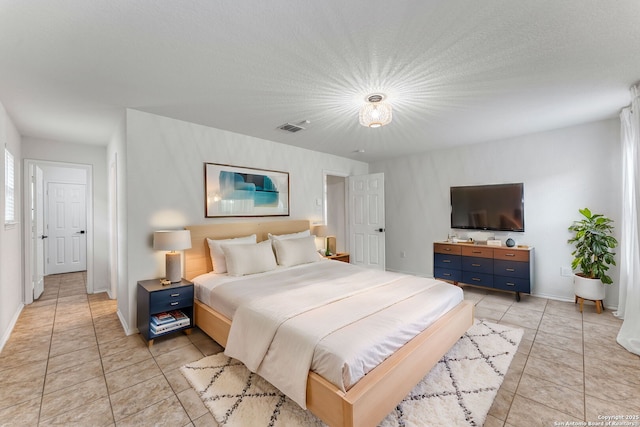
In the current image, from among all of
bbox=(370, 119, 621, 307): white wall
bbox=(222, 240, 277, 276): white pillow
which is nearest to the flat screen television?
bbox=(370, 119, 621, 307): white wall

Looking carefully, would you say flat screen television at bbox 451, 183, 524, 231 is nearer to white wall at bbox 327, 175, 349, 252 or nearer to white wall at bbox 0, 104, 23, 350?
white wall at bbox 327, 175, 349, 252

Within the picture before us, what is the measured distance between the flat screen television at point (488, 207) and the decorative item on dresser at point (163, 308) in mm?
4340

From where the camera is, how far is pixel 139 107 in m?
2.98

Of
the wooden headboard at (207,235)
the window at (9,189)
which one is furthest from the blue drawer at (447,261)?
the window at (9,189)

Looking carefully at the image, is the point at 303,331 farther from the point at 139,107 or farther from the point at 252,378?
the point at 139,107

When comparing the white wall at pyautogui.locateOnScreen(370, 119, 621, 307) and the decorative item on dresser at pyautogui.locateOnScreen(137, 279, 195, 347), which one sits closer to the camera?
the decorative item on dresser at pyautogui.locateOnScreen(137, 279, 195, 347)

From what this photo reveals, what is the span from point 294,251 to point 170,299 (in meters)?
1.56

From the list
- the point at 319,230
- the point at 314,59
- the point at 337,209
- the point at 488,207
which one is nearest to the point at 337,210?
the point at 337,209

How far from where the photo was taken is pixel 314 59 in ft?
6.79

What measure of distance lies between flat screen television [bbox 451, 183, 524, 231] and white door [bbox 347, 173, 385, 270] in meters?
1.29

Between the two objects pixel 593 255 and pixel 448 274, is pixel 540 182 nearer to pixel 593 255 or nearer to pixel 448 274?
pixel 593 255

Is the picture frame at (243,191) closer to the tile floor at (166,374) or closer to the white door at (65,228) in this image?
the tile floor at (166,374)

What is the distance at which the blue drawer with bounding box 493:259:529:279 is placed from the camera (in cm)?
387

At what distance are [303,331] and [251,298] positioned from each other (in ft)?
2.61
